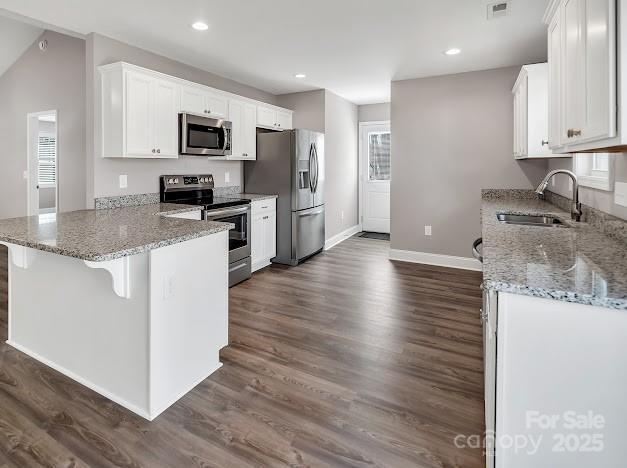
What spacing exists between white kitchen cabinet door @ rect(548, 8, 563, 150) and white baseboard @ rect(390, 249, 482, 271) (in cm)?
268

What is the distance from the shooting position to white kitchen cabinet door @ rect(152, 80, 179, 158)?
3.47m

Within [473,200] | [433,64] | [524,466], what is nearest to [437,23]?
[433,64]

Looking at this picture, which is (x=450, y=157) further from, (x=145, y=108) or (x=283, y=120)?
(x=145, y=108)

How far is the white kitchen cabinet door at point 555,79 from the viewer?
1.92 metres

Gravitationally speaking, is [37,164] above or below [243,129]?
A: below

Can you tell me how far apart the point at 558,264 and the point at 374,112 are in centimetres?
600

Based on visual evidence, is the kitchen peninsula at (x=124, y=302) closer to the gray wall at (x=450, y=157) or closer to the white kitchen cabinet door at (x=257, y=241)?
the white kitchen cabinet door at (x=257, y=241)

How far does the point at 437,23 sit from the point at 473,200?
2252 millimetres

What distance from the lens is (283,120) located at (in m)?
5.47

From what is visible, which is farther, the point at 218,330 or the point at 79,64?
the point at 79,64

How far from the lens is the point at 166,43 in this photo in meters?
3.53

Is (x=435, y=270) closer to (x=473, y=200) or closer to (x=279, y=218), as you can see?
(x=473, y=200)

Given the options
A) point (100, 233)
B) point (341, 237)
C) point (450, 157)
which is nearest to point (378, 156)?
point (341, 237)

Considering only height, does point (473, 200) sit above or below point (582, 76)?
below
